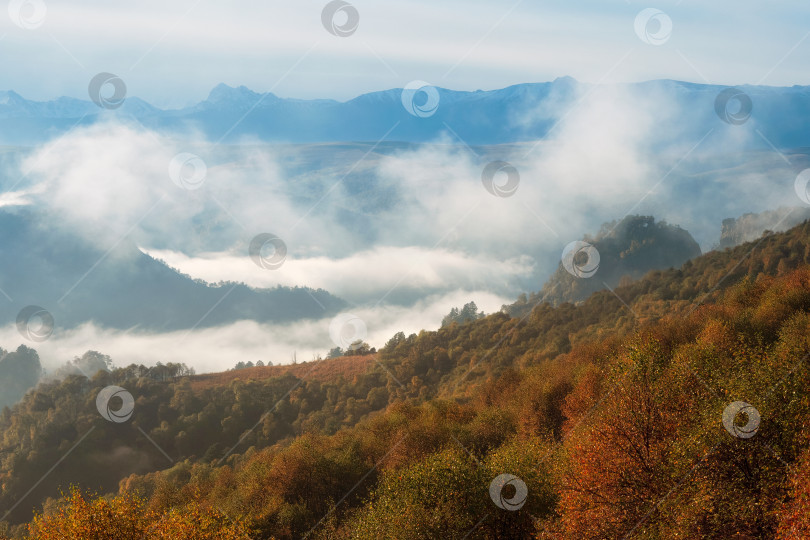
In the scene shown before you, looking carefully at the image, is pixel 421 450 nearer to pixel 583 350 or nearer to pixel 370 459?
pixel 370 459

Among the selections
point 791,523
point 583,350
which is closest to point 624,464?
point 791,523

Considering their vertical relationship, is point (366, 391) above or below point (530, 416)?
above

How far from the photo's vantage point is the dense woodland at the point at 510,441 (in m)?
25.5

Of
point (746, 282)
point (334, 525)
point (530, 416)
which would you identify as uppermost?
point (746, 282)

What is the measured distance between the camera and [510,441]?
1929 inches

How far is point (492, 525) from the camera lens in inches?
1182

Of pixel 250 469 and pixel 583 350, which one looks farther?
pixel 583 350

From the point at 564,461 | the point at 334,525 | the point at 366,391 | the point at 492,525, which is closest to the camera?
the point at 492,525

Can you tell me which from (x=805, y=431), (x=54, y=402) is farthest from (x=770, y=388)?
(x=54, y=402)

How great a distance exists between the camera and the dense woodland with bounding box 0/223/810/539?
25484 millimetres

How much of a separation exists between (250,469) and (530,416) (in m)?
27.4

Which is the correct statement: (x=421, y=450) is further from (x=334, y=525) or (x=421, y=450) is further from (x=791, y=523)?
(x=791, y=523)

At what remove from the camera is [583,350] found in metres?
69.5

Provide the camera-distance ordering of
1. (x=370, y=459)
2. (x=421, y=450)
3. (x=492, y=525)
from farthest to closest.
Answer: (x=370, y=459) < (x=421, y=450) < (x=492, y=525)
